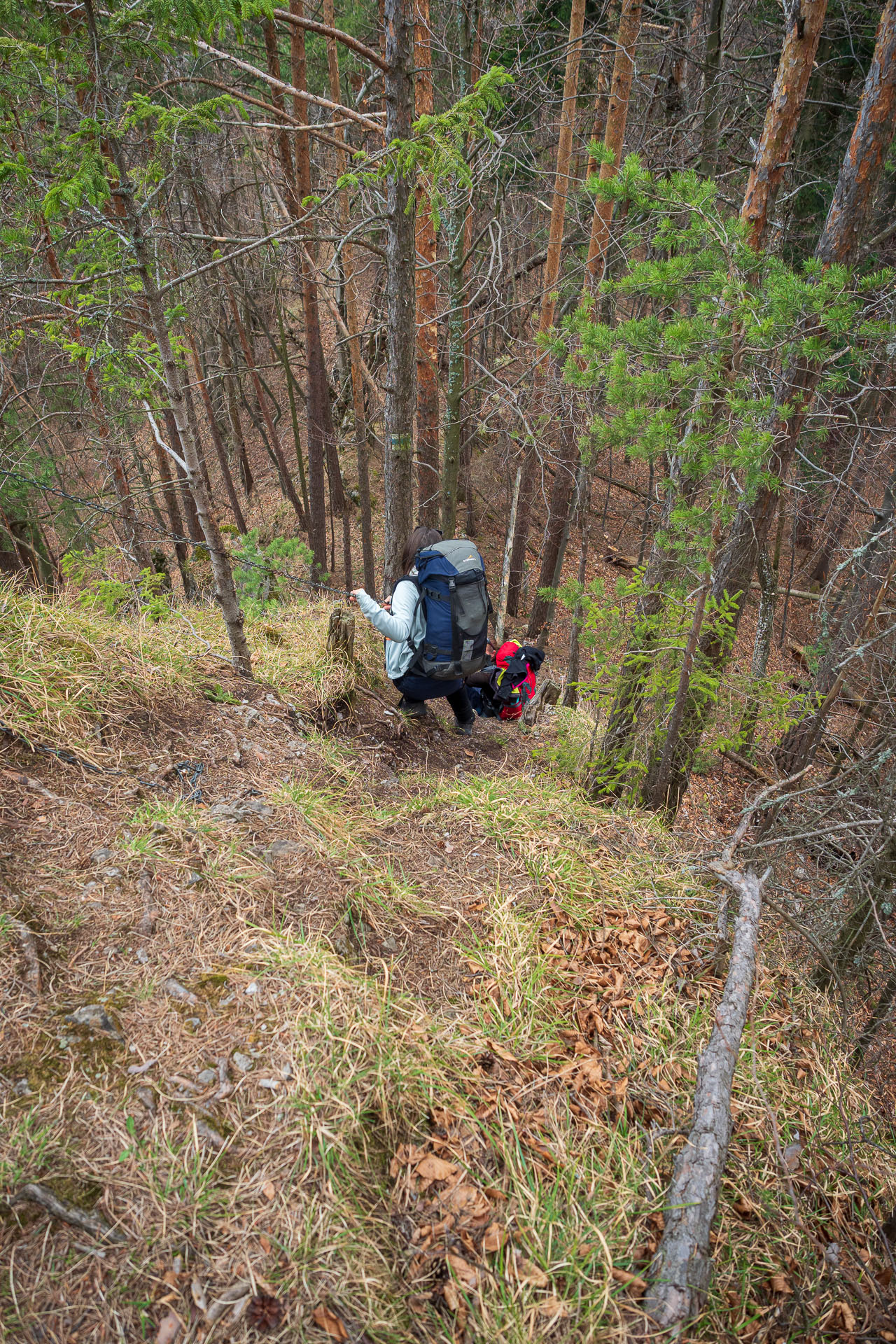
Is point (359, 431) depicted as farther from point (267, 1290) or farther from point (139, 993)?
point (267, 1290)

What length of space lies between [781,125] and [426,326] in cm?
402

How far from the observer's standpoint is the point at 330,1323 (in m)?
1.65

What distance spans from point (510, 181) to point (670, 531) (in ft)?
24.5

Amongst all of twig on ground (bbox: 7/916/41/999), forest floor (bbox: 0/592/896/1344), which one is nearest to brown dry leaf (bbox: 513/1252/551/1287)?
forest floor (bbox: 0/592/896/1344)

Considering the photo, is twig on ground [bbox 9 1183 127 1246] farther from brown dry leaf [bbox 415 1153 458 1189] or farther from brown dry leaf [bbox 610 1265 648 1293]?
brown dry leaf [bbox 610 1265 648 1293]

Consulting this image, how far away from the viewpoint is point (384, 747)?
4809 mm

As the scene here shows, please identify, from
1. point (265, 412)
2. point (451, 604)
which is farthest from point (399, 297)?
point (265, 412)

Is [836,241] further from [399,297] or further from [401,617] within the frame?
[401,617]

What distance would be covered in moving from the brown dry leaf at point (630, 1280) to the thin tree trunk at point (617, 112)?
7.62 meters

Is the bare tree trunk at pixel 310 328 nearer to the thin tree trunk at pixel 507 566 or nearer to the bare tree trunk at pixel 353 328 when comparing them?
the bare tree trunk at pixel 353 328

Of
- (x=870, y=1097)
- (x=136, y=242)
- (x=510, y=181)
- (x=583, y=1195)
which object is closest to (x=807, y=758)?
(x=870, y=1097)

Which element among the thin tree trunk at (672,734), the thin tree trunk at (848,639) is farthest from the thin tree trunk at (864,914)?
the thin tree trunk at (672,734)

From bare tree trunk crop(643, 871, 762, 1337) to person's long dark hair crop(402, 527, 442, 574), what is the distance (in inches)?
122

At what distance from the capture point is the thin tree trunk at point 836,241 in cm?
507
